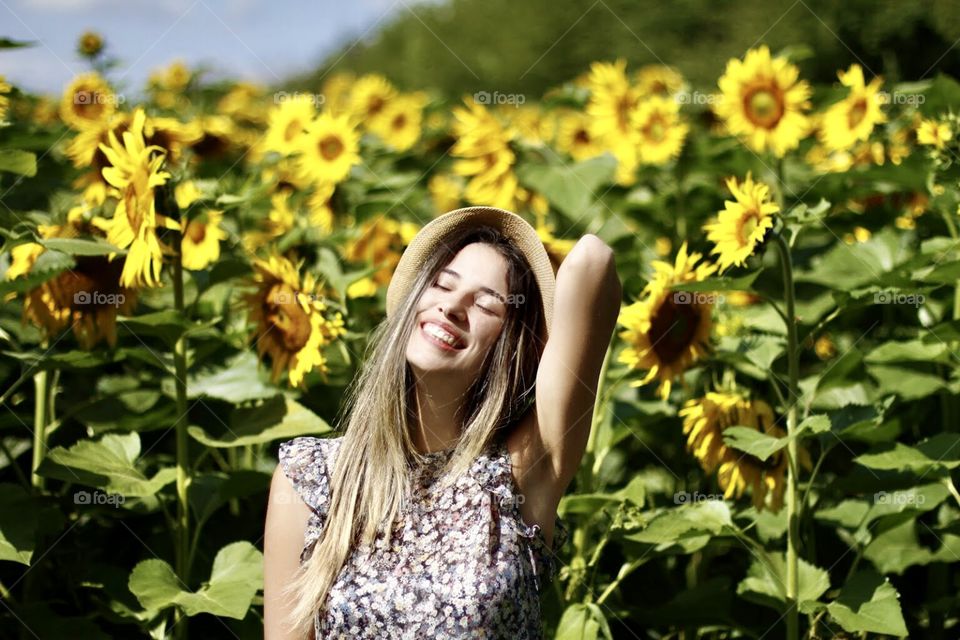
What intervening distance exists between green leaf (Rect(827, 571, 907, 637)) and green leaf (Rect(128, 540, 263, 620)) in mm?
1028

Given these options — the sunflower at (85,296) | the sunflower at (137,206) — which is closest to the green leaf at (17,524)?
the sunflower at (85,296)

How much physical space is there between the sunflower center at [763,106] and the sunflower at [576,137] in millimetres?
786

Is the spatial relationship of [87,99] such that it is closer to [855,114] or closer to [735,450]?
[735,450]

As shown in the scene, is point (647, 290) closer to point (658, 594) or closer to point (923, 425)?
point (658, 594)

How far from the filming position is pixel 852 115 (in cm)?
316

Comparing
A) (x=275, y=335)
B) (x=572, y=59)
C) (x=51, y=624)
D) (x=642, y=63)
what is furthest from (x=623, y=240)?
(x=572, y=59)

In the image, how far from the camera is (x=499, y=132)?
321 cm

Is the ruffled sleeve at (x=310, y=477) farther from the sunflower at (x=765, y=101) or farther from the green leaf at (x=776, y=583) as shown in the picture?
the sunflower at (x=765, y=101)

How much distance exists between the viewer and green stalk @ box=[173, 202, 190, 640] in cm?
212

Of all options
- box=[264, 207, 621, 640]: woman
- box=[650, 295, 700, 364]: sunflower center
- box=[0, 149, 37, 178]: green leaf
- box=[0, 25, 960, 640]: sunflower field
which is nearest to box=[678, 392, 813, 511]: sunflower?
box=[0, 25, 960, 640]: sunflower field

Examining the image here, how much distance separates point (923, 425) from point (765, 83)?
37.7 inches

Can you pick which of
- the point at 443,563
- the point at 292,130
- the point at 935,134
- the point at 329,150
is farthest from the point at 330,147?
the point at 443,563

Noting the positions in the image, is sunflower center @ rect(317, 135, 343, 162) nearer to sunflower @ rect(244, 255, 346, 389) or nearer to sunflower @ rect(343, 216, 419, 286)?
sunflower @ rect(343, 216, 419, 286)

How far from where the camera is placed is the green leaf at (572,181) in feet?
9.77
